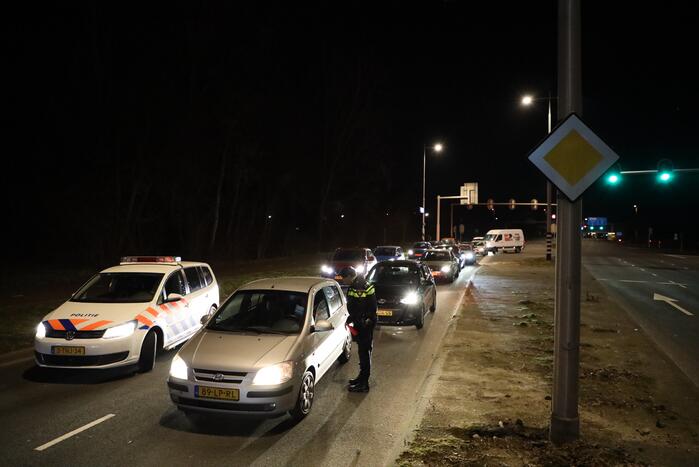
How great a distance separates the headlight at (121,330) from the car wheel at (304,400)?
306cm

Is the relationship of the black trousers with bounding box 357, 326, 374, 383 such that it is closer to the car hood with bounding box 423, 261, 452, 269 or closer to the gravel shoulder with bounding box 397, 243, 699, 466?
the gravel shoulder with bounding box 397, 243, 699, 466

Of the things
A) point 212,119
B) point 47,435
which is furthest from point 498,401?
point 212,119

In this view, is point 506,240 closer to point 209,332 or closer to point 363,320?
point 363,320

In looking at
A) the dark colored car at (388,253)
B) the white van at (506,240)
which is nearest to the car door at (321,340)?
the dark colored car at (388,253)

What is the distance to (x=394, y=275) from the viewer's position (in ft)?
44.1

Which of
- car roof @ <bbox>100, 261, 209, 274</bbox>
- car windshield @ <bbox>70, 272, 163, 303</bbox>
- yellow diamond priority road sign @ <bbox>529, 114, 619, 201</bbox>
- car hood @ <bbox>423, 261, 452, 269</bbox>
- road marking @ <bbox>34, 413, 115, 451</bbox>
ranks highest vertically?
yellow diamond priority road sign @ <bbox>529, 114, 619, 201</bbox>

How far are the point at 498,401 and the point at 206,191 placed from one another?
3103 centimetres

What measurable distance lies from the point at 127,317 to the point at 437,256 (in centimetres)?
1731

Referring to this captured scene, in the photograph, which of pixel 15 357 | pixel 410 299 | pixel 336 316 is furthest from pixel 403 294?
pixel 15 357

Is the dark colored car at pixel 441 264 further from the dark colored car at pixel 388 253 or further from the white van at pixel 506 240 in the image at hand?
the white van at pixel 506 240

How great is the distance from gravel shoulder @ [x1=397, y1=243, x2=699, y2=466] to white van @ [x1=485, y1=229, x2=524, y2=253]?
146 ft

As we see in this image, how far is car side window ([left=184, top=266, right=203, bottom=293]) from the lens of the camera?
9.88 m

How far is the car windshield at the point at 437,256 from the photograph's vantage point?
23250 millimetres

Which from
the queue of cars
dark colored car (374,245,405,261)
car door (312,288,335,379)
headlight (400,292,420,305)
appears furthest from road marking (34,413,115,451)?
dark colored car (374,245,405,261)
